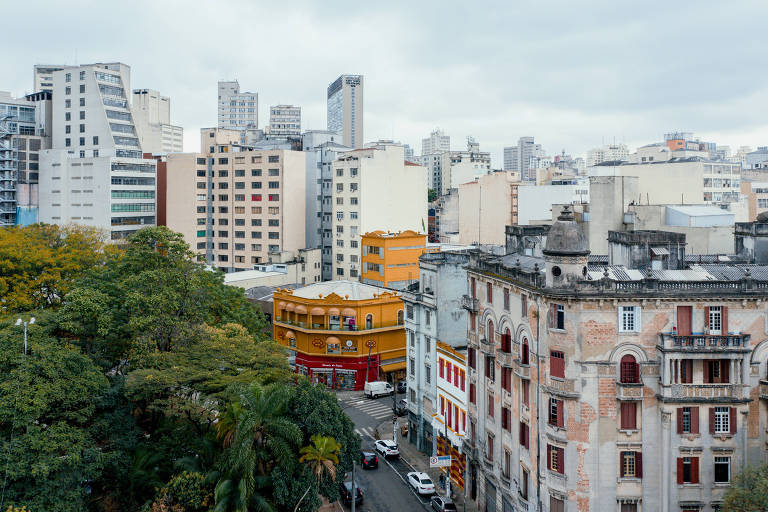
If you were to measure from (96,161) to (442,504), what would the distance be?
9128 centimetres

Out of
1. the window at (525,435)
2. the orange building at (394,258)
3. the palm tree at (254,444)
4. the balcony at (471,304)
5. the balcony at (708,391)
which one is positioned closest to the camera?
the balcony at (708,391)

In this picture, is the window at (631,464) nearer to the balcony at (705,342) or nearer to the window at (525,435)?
the window at (525,435)

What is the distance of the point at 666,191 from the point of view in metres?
102

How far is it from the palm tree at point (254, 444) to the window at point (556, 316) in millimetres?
16396

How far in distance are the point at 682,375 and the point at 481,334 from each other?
15311 millimetres

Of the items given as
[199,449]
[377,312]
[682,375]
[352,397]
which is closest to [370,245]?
[377,312]

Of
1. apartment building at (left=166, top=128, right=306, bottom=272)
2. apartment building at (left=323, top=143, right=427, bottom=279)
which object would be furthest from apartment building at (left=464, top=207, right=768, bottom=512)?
apartment building at (left=166, top=128, right=306, bottom=272)

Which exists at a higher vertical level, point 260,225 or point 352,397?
point 260,225

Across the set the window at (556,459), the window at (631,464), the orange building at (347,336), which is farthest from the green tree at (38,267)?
the window at (631,464)

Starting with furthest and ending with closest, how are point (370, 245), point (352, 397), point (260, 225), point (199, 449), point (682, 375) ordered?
1. point (260, 225)
2. point (370, 245)
3. point (352, 397)
4. point (199, 449)
5. point (682, 375)

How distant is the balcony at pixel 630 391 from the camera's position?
4081cm

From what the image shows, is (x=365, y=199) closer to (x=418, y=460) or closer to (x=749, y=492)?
(x=418, y=460)

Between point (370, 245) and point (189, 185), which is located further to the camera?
point (189, 185)

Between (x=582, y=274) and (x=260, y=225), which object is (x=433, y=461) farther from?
(x=260, y=225)
